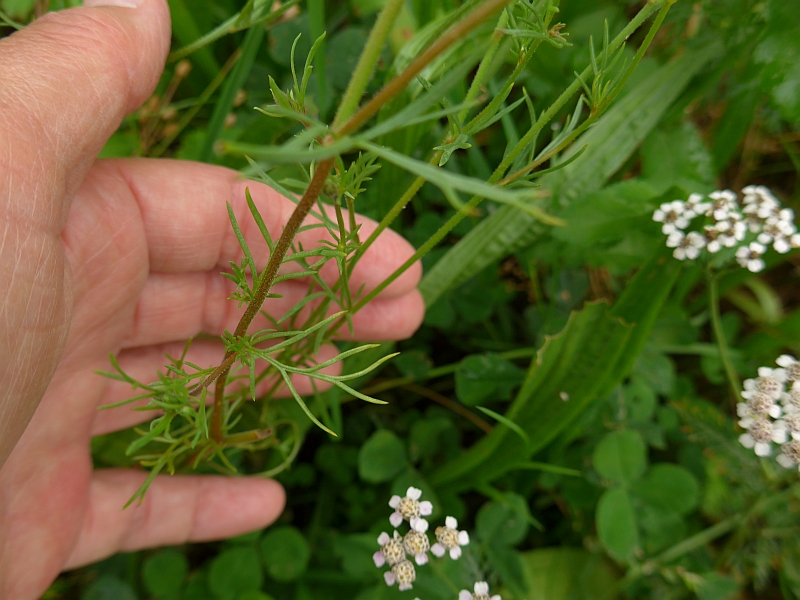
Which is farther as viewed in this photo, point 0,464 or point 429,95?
point 0,464

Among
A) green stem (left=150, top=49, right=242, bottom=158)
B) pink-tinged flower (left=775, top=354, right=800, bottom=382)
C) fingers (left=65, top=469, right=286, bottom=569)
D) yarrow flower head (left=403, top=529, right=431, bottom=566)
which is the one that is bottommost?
fingers (left=65, top=469, right=286, bottom=569)

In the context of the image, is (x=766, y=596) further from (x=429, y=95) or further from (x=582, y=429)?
(x=429, y=95)

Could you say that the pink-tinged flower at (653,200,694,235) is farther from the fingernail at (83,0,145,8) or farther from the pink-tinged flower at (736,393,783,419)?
the fingernail at (83,0,145,8)

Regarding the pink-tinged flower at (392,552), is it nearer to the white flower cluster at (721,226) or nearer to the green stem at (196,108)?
the white flower cluster at (721,226)

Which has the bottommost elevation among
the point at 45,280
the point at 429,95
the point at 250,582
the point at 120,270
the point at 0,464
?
the point at 250,582

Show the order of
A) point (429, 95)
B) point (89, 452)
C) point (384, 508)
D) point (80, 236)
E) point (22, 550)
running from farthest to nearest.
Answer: point (384, 508) → point (89, 452) → point (22, 550) → point (80, 236) → point (429, 95)

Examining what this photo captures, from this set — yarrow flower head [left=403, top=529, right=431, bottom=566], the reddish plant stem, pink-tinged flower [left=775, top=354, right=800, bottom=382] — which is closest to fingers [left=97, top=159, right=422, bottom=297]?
the reddish plant stem

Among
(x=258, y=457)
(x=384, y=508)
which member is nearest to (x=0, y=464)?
(x=258, y=457)
